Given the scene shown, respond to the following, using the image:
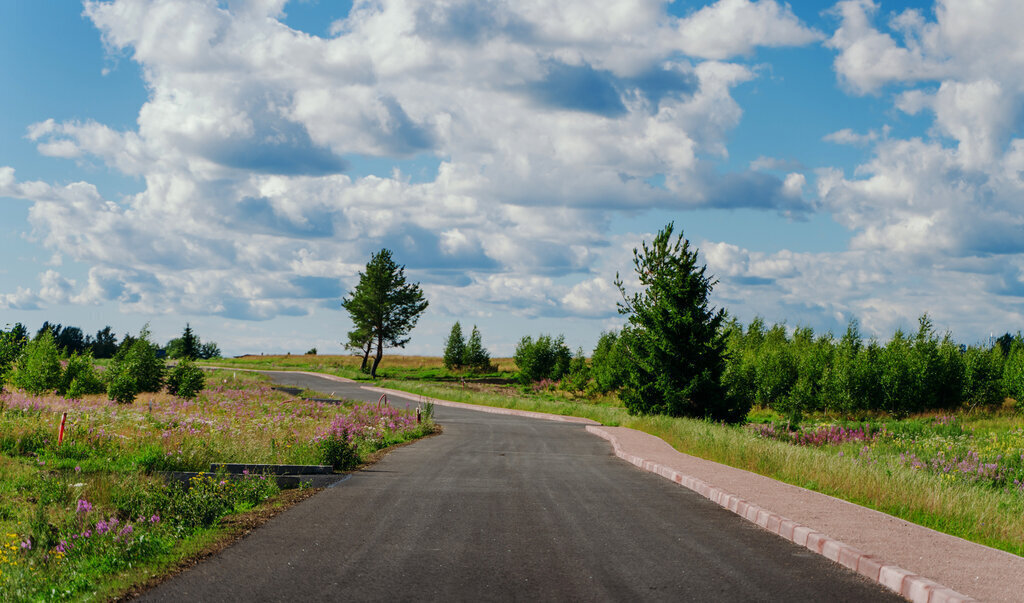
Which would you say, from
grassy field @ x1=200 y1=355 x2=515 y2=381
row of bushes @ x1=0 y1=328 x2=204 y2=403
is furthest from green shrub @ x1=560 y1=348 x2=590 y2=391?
row of bushes @ x1=0 y1=328 x2=204 y2=403

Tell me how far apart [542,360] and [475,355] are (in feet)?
51.7

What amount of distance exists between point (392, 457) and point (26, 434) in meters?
8.33

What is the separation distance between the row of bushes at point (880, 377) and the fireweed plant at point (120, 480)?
34.5 metres

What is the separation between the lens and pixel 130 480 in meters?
12.2

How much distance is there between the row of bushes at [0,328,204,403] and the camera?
32438mm

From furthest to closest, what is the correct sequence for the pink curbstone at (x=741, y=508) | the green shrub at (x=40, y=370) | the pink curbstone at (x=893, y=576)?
the green shrub at (x=40, y=370)
the pink curbstone at (x=741, y=508)
the pink curbstone at (x=893, y=576)

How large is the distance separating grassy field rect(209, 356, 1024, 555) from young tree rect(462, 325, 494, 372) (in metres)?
46.7

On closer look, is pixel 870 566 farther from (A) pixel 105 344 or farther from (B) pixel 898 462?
(A) pixel 105 344

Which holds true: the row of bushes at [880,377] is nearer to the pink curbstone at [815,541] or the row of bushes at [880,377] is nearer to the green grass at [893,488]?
the green grass at [893,488]

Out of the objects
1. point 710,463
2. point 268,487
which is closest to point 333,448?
point 268,487

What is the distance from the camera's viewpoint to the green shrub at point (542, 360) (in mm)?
82500

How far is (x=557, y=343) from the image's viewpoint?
85.9 metres

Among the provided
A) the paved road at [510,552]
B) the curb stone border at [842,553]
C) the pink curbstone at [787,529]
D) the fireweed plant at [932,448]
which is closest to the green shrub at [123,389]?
the paved road at [510,552]

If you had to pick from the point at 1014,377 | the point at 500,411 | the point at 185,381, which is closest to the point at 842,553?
the point at 185,381
